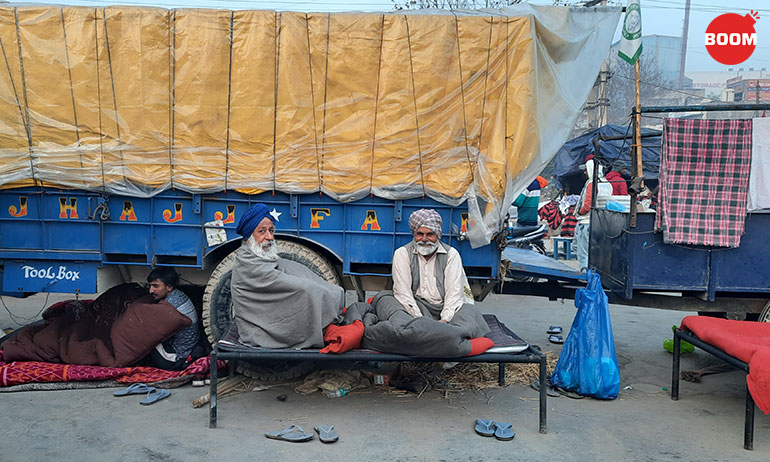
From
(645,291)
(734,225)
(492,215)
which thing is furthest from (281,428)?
(734,225)

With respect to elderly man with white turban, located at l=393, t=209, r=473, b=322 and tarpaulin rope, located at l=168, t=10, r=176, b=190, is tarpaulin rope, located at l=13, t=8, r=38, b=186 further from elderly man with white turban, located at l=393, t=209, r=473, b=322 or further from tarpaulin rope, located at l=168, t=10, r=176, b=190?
elderly man with white turban, located at l=393, t=209, r=473, b=322

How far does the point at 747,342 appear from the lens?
4379 millimetres

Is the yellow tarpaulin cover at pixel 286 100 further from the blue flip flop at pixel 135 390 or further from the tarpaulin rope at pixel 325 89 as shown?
the blue flip flop at pixel 135 390

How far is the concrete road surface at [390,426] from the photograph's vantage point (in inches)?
154

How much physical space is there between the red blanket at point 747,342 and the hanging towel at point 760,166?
1046mm

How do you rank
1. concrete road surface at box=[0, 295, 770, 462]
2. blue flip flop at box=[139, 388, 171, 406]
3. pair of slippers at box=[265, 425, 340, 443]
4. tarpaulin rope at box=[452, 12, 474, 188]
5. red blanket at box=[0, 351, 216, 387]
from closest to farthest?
1. concrete road surface at box=[0, 295, 770, 462]
2. pair of slippers at box=[265, 425, 340, 443]
3. blue flip flop at box=[139, 388, 171, 406]
4. red blanket at box=[0, 351, 216, 387]
5. tarpaulin rope at box=[452, 12, 474, 188]

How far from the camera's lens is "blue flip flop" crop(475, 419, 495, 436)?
4.19 m

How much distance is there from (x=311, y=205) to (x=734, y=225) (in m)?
3.41

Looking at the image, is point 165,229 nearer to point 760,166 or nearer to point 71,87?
point 71,87

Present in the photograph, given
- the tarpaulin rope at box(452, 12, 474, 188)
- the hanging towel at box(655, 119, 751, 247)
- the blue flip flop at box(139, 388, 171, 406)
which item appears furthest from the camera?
the tarpaulin rope at box(452, 12, 474, 188)

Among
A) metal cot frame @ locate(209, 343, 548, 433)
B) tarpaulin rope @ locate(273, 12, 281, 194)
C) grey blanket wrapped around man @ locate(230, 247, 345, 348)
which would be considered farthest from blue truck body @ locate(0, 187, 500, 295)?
metal cot frame @ locate(209, 343, 548, 433)

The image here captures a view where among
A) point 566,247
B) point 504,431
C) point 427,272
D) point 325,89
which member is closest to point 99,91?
point 325,89

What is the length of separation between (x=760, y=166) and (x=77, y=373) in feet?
→ 18.8

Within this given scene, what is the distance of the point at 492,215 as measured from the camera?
5.24 metres
